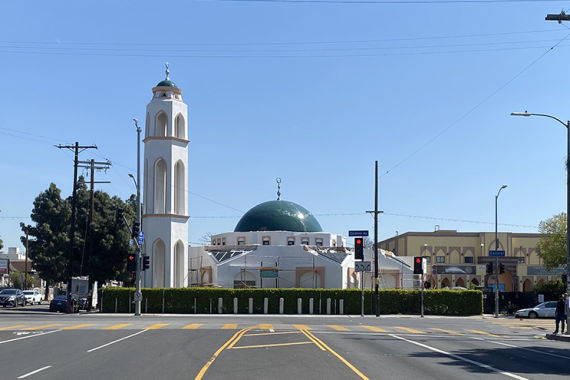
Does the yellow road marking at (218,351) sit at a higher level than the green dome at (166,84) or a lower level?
lower

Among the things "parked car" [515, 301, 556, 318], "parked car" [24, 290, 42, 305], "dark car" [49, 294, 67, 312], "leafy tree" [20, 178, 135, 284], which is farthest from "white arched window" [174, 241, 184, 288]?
"parked car" [515, 301, 556, 318]

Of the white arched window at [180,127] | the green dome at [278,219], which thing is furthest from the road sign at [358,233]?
the green dome at [278,219]

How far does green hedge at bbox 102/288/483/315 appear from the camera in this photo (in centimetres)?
5156

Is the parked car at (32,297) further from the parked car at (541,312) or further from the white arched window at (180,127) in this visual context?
the parked car at (541,312)

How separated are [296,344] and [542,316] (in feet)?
114

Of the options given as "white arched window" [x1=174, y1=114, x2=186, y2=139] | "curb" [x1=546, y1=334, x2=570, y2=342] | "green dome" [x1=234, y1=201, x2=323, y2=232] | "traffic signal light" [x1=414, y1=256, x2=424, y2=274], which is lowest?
"curb" [x1=546, y1=334, x2=570, y2=342]

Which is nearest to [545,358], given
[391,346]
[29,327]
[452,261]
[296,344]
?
[391,346]

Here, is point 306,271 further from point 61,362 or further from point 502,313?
point 61,362

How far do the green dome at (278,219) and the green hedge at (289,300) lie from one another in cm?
2297

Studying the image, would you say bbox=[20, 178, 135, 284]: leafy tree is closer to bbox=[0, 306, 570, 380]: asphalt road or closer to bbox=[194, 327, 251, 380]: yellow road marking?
bbox=[0, 306, 570, 380]: asphalt road

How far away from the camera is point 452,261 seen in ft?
306

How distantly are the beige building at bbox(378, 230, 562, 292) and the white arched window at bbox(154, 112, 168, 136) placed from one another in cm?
4288

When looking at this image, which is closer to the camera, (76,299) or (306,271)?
(76,299)

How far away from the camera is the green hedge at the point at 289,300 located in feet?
169
